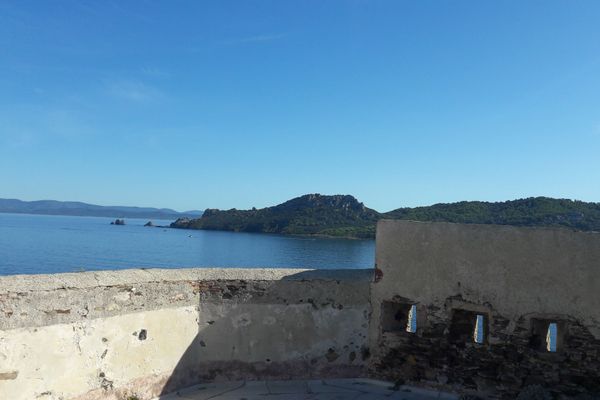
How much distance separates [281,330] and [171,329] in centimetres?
114

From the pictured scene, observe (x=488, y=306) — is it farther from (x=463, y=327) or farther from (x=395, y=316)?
(x=395, y=316)

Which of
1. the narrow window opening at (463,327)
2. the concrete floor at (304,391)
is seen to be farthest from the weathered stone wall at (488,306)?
the concrete floor at (304,391)

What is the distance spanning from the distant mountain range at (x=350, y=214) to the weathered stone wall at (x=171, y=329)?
2393 centimetres

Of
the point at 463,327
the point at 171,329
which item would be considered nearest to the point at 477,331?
the point at 463,327

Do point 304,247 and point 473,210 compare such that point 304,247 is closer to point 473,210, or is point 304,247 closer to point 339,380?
point 473,210

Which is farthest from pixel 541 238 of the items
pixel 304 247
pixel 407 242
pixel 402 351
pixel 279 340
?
pixel 304 247

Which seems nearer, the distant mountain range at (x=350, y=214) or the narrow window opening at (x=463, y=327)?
the narrow window opening at (x=463, y=327)

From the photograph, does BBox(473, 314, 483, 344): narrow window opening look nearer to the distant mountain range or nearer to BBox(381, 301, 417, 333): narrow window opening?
BBox(381, 301, 417, 333): narrow window opening

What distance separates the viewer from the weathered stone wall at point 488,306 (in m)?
4.79

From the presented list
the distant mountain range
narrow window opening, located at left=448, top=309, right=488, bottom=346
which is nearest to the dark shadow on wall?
narrow window opening, located at left=448, top=309, right=488, bottom=346

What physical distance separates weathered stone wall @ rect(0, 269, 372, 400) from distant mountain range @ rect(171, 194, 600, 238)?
23.9 metres

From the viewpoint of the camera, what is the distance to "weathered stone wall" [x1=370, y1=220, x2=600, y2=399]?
479cm

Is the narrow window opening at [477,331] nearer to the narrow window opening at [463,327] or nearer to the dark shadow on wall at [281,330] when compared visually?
the narrow window opening at [463,327]

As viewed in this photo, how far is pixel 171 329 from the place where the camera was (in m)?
5.09
